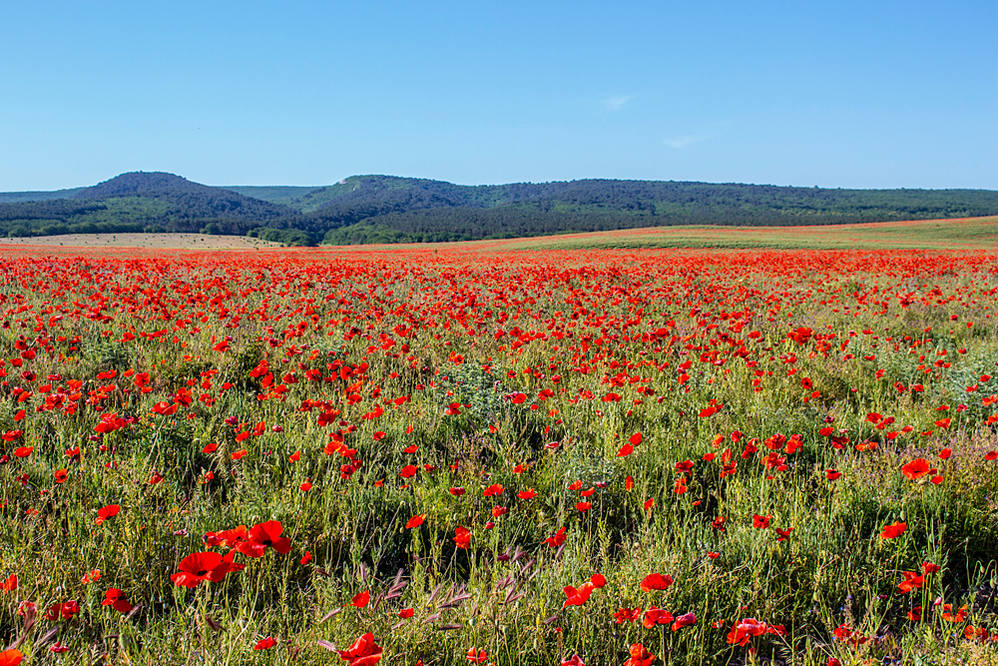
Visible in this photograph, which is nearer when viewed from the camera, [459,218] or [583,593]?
[583,593]

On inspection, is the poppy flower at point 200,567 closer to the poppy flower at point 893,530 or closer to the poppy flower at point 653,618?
the poppy flower at point 653,618

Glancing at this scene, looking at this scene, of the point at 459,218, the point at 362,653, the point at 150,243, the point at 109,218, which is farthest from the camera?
the point at 459,218

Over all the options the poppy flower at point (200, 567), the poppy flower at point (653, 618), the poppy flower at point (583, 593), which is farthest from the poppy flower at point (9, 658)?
the poppy flower at point (653, 618)

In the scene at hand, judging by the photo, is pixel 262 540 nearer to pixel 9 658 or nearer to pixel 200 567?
pixel 200 567

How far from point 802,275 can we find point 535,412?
1167 cm

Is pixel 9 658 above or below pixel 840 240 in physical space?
below

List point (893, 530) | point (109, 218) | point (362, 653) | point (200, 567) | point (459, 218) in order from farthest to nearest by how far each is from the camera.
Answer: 1. point (459, 218)
2. point (109, 218)
3. point (893, 530)
4. point (200, 567)
5. point (362, 653)

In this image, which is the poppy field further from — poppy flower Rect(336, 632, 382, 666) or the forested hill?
the forested hill

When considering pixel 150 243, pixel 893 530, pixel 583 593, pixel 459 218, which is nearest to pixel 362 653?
pixel 583 593

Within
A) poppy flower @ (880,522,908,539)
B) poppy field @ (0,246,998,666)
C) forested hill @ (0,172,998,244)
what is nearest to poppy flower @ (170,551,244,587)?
poppy field @ (0,246,998,666)

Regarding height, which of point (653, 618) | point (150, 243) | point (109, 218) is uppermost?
point (109, 218)

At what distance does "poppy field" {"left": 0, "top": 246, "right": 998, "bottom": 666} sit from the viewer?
6.04ft

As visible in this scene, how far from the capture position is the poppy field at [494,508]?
184cm

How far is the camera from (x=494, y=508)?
2.28 metres
